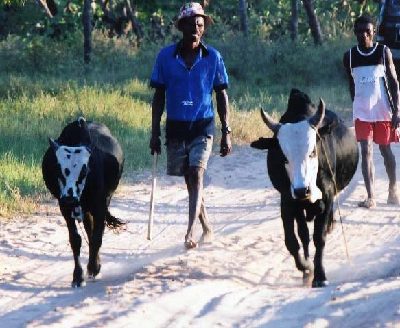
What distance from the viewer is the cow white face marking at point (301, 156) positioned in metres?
6.57

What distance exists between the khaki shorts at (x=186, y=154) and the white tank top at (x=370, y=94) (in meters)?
2.19

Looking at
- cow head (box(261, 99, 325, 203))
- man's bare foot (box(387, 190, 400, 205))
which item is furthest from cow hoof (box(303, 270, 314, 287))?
man's bare foot (box(387, 190, 400, 205))

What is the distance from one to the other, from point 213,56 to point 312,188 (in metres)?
1.44

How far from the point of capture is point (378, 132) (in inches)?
375

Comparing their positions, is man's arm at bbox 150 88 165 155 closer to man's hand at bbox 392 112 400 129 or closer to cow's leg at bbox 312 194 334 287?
cow's leg at bbox 312 194 334 287

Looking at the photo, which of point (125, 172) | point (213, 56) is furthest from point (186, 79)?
point (125, 172)

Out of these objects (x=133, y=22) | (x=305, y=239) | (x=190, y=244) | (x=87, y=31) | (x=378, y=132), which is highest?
(x=133, y=22)

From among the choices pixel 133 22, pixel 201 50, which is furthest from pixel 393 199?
pixel 133 22

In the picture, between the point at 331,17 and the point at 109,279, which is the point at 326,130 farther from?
the point at 331,17

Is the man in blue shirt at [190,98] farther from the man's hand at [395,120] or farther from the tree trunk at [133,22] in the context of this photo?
the tree trunk at [133,22]

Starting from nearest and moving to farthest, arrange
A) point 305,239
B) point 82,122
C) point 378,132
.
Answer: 1. point 82,122
2. point 305,239
3. point 378,132

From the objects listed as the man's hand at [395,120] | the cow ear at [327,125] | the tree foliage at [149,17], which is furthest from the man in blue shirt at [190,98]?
the tree foliage at [149,17]

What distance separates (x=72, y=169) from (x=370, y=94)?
3.64m

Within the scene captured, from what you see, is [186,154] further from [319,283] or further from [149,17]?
[149,17]
